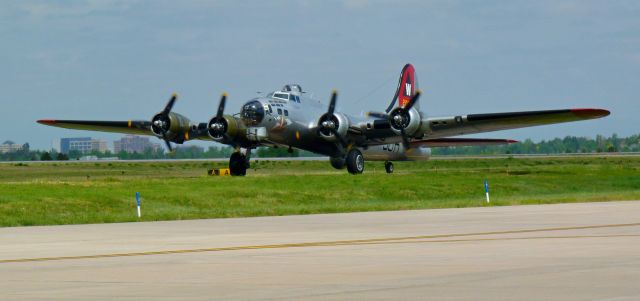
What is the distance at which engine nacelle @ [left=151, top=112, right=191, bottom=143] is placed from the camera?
6188 cm

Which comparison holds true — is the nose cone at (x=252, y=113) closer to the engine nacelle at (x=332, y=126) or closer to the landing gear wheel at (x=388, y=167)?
the engine nacelle at (x=332, y=126)

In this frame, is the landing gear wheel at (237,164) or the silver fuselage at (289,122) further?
the landing gear wheel at (237,164)

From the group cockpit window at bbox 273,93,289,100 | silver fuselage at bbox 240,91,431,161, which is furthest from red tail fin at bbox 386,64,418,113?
cockpit window at bbox 273,93,289,100

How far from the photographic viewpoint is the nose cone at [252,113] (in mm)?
60000

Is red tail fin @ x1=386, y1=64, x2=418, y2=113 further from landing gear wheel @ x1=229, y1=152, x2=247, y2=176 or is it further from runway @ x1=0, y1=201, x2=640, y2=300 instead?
runway @ x1=0, y1=201, x2=640, y2=300

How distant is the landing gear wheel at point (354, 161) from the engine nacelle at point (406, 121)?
Answer: 420 cm

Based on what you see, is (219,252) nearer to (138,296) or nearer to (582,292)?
(138,296)

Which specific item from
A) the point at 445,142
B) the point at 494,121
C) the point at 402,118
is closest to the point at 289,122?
the point at 402,118

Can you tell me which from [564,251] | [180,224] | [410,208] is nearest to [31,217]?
[180,224]

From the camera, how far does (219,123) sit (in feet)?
201

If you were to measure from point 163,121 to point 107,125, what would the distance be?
325 inches

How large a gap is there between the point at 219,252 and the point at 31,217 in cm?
1737

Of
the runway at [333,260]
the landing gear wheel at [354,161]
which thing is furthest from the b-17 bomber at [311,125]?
the runway at [333,260]

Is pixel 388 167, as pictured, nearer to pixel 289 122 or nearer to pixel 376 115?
pixel 376 115
